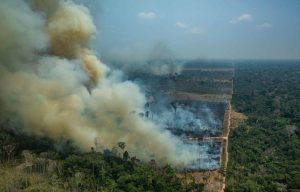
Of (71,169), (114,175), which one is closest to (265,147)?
(114,175)

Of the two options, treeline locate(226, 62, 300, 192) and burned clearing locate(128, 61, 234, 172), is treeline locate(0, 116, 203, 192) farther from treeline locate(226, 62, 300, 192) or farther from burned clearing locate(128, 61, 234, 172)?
treeline locate(226, 62, 300, 192)

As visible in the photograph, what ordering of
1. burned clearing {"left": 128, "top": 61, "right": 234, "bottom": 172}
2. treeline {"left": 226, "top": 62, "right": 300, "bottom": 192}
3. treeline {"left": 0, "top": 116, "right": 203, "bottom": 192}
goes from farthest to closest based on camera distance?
burned clearing {"left": 128, "top": 61, "right": 234, "bottom": 172} < treeline {"left": 226, "top": 62, "right": 300, "bottom": 192} < treeline {"left": 0, "top": 116, "right": 203, "bottom": 192}

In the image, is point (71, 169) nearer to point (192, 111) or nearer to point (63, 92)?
point (63, 92)

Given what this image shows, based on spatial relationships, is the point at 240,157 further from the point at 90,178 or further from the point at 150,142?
the point at 90,178

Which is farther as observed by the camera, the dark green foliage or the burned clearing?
the burned clearing

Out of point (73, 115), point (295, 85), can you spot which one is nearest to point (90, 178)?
point (73, 115)

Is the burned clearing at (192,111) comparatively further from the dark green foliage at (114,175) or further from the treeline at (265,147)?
the dark green foliage at (114,175)

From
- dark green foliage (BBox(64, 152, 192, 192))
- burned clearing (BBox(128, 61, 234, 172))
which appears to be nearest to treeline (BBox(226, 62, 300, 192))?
burned clearing (BBox(128, 61, 234, 172))

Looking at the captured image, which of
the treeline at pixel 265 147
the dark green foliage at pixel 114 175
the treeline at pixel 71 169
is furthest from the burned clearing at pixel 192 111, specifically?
the treeline at pixel 71 169
